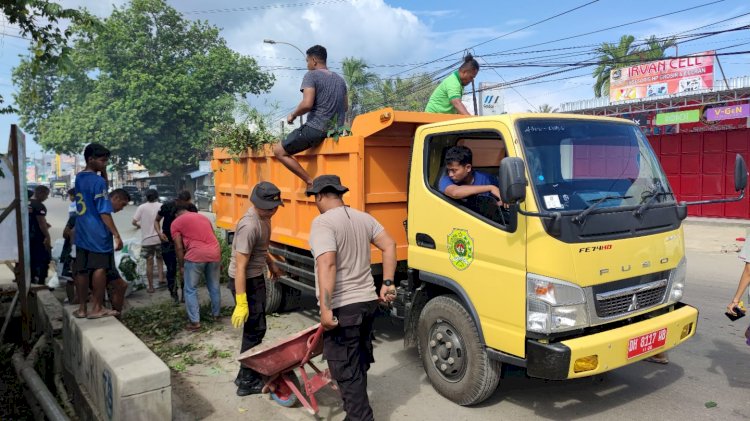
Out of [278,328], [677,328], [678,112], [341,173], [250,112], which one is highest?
[678,112]

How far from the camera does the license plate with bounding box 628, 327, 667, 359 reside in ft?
11.2

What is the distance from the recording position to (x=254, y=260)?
4.38m

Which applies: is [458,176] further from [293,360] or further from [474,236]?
[293,360]

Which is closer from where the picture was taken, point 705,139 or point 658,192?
point 658,192

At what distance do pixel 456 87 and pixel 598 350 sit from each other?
11.2 feet

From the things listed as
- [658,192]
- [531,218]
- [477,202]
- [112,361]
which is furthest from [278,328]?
[658,192]

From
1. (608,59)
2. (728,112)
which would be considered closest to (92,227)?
(728,112)

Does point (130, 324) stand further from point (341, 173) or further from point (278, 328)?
point (341, 173)

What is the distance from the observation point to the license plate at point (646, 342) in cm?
340

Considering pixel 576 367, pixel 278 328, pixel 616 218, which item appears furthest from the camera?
pixel 278 328

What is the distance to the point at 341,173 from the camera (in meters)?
4.94

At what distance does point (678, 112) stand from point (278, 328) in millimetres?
16468

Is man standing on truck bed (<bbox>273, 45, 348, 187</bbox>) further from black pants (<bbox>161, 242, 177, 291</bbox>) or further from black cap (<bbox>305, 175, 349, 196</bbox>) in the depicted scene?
black pants (<bbox>161, 242, 177, 291</bbox>)

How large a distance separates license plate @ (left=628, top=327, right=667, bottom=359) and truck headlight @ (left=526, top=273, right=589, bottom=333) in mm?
382
